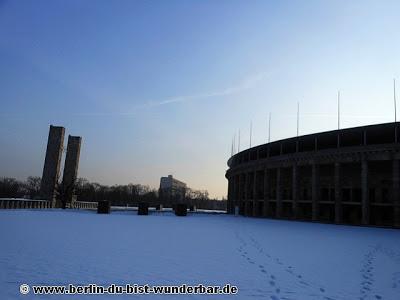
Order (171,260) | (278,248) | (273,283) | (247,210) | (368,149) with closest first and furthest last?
(273,283) → (171,260) → (278,248) → (368,149) → (247,210)

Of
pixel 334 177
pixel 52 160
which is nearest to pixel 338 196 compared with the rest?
pixel 334 177

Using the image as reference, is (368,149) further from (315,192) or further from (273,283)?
(273,283)

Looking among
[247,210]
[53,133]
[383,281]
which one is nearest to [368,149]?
[247,210]

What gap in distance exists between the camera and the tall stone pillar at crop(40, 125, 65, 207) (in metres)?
56.3

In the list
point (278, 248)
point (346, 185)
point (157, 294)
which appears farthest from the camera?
point (346, 185)

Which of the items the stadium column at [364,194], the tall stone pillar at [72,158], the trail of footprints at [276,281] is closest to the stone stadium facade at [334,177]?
the stadium column at [364,194]

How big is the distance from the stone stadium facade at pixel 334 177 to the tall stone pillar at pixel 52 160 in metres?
30.9

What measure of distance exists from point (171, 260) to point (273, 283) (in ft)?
11.9

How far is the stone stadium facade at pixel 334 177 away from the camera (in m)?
35.2

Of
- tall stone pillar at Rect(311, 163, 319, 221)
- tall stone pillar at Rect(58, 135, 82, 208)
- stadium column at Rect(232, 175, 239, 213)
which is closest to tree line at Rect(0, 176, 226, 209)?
tall stone pillar at Rect(58, 135, 82, 208)

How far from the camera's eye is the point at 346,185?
129ft

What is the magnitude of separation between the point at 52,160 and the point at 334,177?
42.8 meters

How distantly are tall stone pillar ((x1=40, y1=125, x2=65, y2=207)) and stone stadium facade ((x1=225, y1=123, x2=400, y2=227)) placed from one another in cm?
3088

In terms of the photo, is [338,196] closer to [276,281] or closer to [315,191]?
[315,191]
